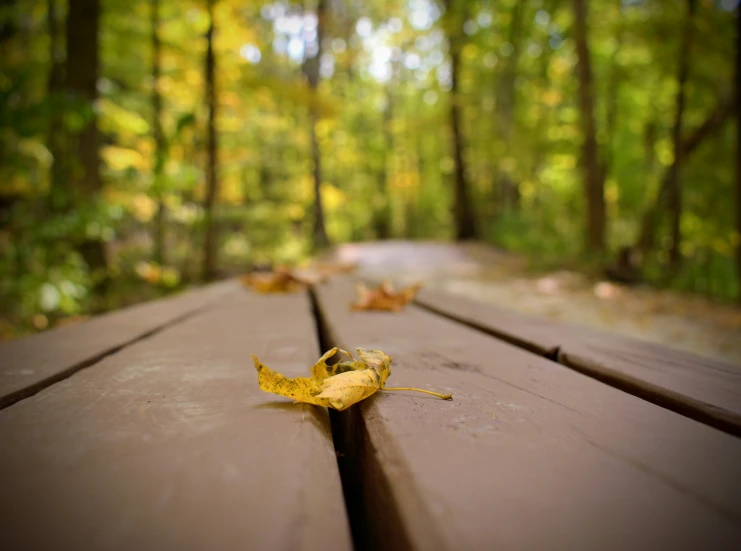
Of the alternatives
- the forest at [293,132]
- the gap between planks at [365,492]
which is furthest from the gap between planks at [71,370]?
the forest at [293,132]

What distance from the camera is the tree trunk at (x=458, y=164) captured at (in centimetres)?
981

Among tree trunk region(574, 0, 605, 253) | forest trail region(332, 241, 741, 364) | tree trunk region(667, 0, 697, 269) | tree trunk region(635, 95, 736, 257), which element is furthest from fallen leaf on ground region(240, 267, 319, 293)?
tree trunk region(667, 0, 697, 269)

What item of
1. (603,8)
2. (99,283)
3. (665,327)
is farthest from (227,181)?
(665,327)

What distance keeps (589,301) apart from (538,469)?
437 centimetres

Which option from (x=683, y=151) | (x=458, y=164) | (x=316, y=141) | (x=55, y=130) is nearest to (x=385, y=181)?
(x=316, y=141)

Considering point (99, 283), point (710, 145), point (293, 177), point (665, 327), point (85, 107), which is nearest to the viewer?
point (85, 107)

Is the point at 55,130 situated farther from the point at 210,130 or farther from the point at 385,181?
the point at 385,181

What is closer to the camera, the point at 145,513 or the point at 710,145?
the point at 145,513

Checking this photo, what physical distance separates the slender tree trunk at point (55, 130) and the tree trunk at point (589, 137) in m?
6.59

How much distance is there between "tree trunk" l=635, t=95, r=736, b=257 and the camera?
626 centimetres

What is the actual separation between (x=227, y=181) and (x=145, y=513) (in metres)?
12.0

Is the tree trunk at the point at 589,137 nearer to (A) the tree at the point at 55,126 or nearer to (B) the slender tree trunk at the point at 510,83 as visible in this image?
(B) the slender tree trunk at the point at 510,83

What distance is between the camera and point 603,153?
1130cm

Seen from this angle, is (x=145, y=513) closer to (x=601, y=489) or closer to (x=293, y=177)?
(x=601, y=489)
